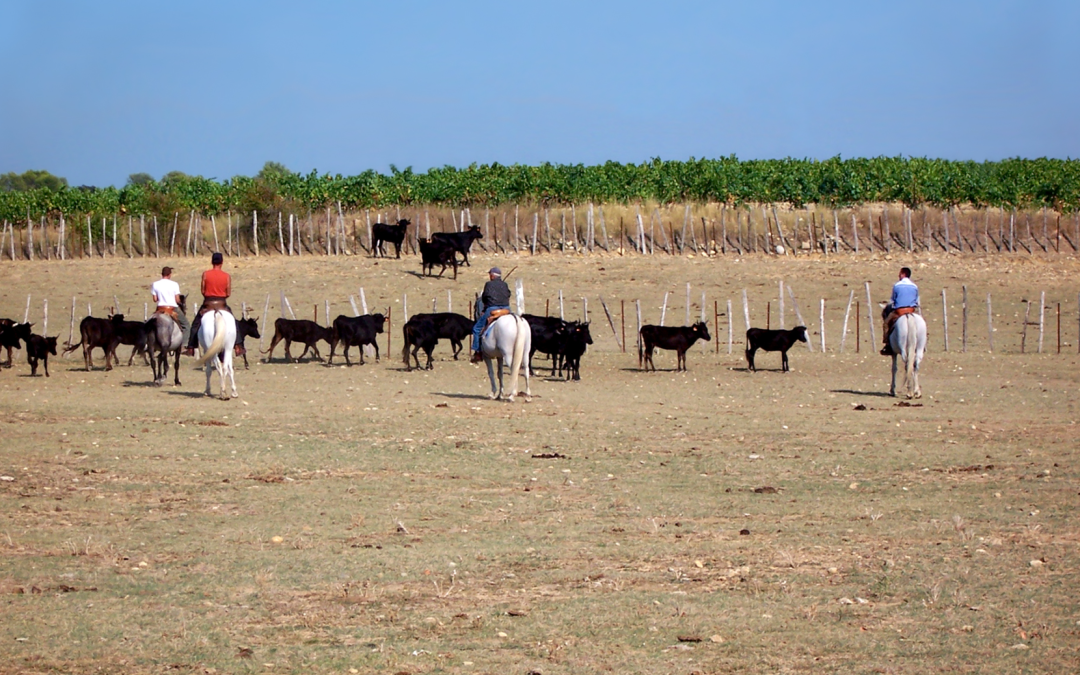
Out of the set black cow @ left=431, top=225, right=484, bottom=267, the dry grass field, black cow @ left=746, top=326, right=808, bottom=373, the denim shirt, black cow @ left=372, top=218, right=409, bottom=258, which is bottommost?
the dry grass field

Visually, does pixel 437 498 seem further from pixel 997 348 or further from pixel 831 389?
pixel 997 348

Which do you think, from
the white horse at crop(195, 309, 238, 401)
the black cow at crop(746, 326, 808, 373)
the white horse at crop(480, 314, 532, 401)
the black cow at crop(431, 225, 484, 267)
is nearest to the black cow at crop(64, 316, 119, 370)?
the white horse at crop(195, 309, 238, 401)

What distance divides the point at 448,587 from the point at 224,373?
12600mm

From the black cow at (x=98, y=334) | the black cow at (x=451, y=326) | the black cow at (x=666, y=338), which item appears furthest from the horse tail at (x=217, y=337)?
the black cow at (x=666, y=338)

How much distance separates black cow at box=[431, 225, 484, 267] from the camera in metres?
41.6

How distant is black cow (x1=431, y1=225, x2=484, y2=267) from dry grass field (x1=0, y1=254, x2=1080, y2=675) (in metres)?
17.5

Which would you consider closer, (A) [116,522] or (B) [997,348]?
(A) [116,522]

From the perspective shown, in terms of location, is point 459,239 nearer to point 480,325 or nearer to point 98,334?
point 98,334

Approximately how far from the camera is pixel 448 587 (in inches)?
349

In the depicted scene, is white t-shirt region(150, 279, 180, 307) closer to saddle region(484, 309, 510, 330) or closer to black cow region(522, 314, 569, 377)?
saddle region(484, 309, 510, 330)

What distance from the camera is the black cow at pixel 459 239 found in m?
41.6

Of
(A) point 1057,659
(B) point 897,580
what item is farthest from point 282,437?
(A) point 1057,659

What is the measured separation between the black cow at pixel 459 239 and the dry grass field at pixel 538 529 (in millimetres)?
17547

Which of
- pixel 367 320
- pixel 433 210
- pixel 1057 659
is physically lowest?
pixel 1057 659
